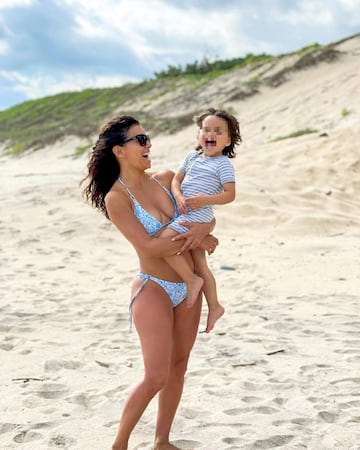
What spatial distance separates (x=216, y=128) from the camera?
3225 millimetres

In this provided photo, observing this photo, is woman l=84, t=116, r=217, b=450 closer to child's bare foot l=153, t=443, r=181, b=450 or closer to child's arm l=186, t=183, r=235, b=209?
child's arm l=186, t=183, r=235, b=209

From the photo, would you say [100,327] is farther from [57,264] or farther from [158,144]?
[158,144]

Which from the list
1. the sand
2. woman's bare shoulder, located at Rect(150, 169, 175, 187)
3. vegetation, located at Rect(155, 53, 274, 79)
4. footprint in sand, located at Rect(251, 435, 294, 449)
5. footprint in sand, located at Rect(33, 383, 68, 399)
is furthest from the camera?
vegetation, located at Rect(155, 53, 274, 79)

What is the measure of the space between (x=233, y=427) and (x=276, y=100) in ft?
58.6

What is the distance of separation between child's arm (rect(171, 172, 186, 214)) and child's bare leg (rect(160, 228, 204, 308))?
0.15 m

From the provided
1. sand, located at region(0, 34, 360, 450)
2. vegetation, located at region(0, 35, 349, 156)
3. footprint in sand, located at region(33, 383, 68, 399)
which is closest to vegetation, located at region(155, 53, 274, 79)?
vegetation, located at region(0, 35, 349, 156)

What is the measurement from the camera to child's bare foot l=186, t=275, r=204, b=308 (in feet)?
10.1

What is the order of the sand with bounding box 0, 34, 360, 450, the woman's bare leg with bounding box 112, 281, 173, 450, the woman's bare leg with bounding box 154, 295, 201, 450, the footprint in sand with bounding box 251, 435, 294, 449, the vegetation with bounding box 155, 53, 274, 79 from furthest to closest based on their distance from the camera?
the vegetation with bounding box 155, 53, 274, 79, the sand with bounding box 0, 34, 360, 450, the footprint in sand with bounding box 251, 435, 294, 449, the woman's bare leg with bounding box 154, 295, 201, 450, the woman's bare leg with bounding box 112, 281, 173, 450

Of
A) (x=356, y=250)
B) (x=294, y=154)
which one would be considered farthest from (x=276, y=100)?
(x=356, y=250)

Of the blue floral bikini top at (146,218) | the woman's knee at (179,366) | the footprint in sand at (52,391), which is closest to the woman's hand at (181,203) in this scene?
the blue floral bikini top at (146,218)

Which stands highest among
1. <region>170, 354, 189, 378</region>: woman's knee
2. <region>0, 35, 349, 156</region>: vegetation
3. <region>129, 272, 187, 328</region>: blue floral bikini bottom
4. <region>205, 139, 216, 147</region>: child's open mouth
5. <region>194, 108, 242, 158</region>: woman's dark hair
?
<region>0, 35, 349, 156</region>: vegetation

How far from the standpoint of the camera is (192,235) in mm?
3021

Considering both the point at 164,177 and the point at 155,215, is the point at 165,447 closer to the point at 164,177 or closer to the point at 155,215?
the point at 155,215

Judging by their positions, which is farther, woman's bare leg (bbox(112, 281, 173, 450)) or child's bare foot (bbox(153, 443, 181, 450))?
child's bare foot (bbox(153, 443, 181, 450))
